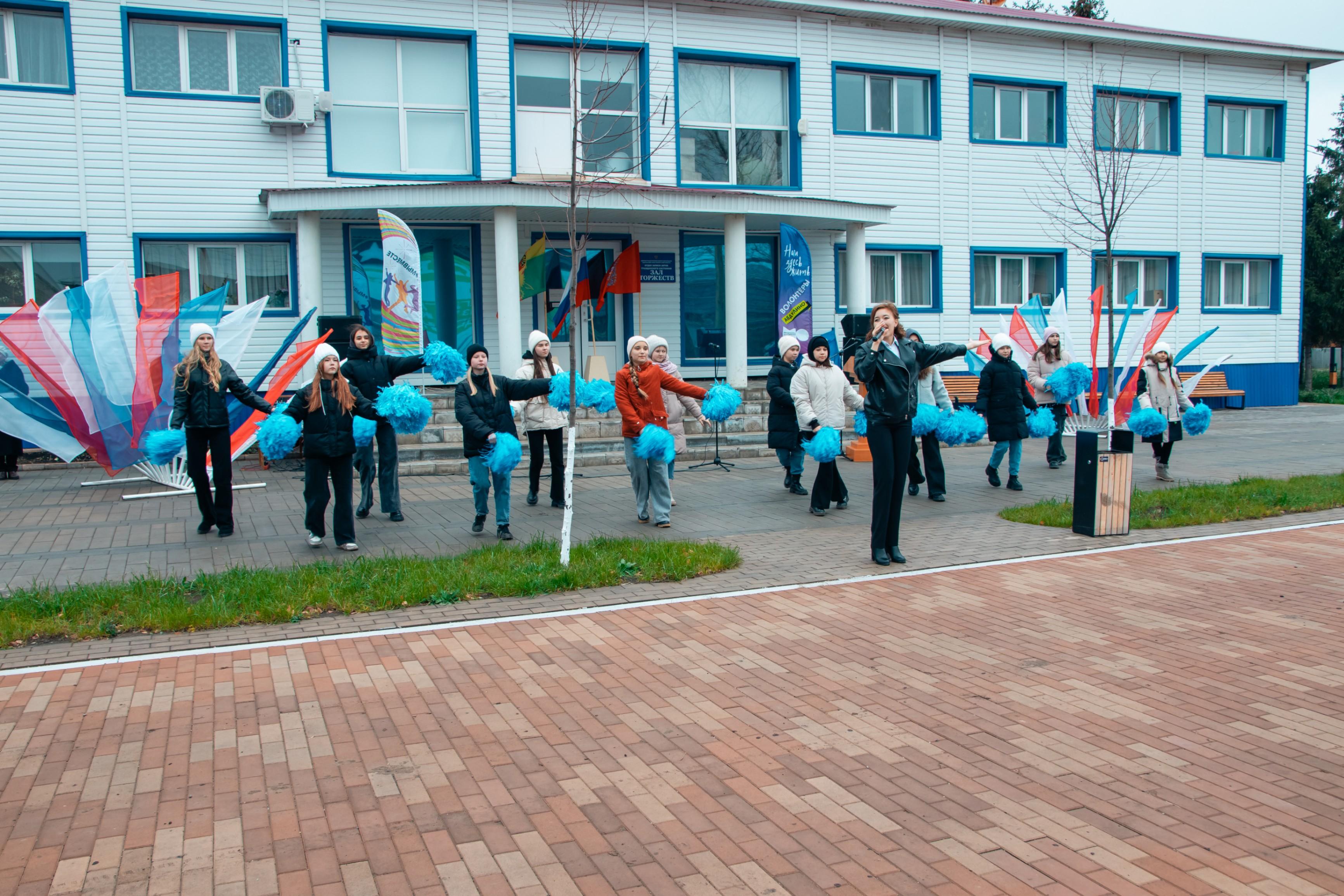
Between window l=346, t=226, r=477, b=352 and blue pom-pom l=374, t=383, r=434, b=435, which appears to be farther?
window l=346, t=226, r=477, b=352

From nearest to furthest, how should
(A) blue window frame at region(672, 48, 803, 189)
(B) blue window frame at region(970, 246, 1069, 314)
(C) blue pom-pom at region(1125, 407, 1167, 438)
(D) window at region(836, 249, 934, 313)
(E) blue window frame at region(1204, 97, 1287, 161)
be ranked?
(C) blue pom-pom at region(1125, 407, 1167, 438)
(A) blue window frame at region(672, 48, 803, 189)
(D) window at region(836, 249, 934, 313)
(B) blue window frame at region(970, 246, 1069, 314)
(E) blue window frame at region(1204, 97, 1287, 161)

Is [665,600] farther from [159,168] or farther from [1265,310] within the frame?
[1265,310]

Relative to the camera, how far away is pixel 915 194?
21.9m

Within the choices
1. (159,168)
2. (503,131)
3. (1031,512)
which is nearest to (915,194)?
(503,131)

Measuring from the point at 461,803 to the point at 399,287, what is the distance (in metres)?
11.7

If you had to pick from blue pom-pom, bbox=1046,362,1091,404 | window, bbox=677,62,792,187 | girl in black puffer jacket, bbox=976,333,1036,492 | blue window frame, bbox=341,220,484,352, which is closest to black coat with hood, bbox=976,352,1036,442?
girl in black puffer jacket, bbox=976,333,1036,492

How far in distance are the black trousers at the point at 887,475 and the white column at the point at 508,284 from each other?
31.0 ft

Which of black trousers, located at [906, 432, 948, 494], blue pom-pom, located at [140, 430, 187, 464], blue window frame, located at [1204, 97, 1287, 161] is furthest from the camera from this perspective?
blue window frame, located at [1204, 97, 1287, 161]

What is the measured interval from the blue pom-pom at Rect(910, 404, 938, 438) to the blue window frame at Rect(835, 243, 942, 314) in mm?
11030

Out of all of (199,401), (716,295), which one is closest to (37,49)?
(199,401)

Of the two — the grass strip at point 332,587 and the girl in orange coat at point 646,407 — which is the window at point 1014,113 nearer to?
the girl in orange coat at point 646,407

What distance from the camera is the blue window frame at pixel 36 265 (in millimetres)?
16562

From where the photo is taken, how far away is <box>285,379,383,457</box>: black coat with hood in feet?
30.5

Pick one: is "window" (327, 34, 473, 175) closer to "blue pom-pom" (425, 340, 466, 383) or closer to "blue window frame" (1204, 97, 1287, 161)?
"blue pom-pom" (425, 340, 466, 383)
